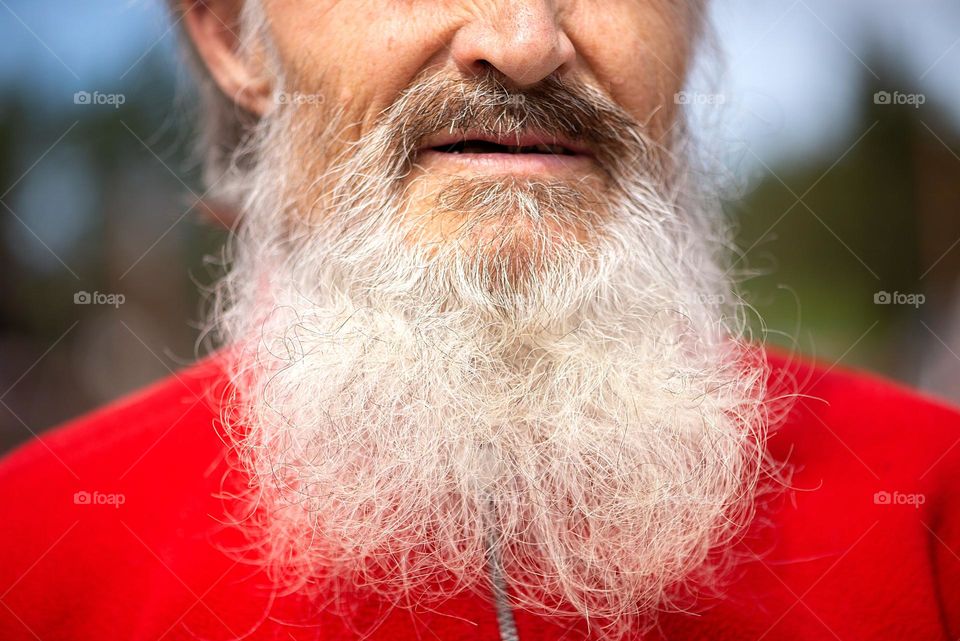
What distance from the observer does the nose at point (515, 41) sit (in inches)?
45.0

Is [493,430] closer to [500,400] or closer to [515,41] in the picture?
[500,400]

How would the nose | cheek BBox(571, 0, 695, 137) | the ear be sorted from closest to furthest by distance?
the nose → cheek BBox(571, 0, 695, 137) → the ear

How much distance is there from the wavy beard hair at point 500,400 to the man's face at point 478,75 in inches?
0.4

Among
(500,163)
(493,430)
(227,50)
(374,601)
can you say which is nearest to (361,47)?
(500,163)

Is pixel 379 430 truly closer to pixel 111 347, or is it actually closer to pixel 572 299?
pixel 572 299

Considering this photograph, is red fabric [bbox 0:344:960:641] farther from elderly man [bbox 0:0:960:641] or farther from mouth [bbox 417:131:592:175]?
mouth [bbox 417:131:592:175]

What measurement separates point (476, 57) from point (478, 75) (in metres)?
0.03

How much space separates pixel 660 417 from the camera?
4.01 ft

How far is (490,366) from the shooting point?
118 cm

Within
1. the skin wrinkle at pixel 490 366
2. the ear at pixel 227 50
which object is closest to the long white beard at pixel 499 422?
the skin wrinkle at pixel 490 366

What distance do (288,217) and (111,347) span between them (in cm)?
555

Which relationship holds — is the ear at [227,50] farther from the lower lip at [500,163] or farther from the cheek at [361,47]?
the lower lip at [500,163]

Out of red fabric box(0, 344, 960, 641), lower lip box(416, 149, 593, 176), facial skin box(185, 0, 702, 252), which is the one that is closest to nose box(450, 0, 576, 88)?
facial skin box(185, 0, 702, 252)

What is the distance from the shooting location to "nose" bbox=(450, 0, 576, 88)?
3.75ft
